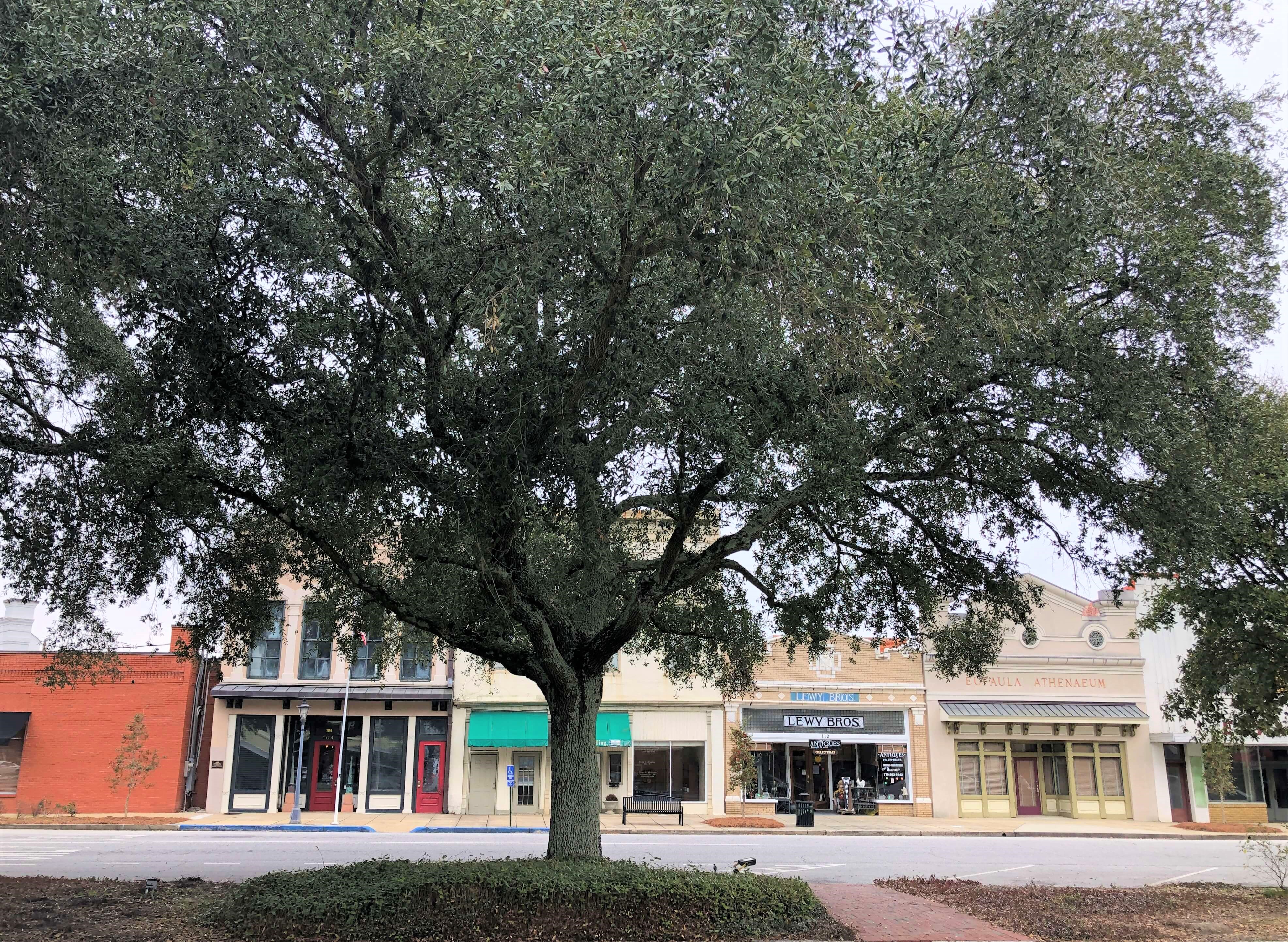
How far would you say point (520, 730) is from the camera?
103ft

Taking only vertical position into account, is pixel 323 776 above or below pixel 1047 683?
below

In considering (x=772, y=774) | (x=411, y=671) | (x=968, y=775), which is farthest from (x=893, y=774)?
(x=411, y=671)

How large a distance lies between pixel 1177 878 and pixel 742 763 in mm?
14234

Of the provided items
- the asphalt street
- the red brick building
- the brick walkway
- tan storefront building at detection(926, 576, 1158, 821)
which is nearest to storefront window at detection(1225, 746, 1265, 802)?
tan storefront building at detection(926, 576, 1158, 821)

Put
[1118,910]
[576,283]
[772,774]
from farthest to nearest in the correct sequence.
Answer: [772,774], [1118,910], [576,283]

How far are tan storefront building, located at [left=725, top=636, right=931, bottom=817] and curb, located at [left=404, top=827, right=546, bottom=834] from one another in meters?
8.35

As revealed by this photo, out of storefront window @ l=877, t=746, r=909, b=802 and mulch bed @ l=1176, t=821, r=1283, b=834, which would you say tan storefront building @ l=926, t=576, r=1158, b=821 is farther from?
mulch bed @ l=1176, t=821, r=1283, b=834

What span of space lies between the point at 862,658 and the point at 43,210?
29.5m

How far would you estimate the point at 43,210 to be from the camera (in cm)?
816

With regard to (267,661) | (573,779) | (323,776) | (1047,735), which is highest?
(267,661)

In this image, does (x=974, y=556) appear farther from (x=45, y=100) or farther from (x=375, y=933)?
(x=45, y=100)

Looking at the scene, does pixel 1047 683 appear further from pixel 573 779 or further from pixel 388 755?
pixel 573 779

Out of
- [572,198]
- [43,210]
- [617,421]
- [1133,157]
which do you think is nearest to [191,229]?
[43,210]

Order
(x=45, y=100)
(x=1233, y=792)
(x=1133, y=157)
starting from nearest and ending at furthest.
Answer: (x=45, y=100) → (x=1133, y=157) → (x=1233, y=792)
